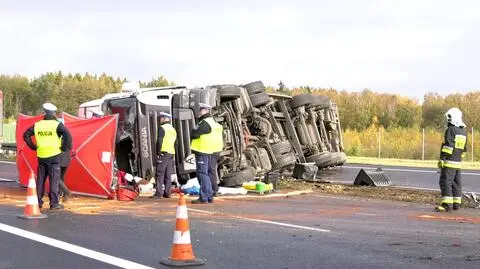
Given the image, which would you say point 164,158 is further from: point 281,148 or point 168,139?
point 281,148

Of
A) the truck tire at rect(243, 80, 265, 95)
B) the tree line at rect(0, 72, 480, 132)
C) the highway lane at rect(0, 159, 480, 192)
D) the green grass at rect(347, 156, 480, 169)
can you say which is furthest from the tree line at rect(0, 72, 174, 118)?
the truck tire at rect(243, 80, 265, 95)

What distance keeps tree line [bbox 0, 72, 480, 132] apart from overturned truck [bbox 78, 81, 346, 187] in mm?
31353

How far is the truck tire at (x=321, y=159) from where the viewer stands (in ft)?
58.1

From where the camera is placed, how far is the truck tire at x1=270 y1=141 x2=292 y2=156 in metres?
15.6

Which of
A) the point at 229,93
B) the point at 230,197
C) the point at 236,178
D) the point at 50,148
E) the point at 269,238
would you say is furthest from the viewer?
the point at 229,93

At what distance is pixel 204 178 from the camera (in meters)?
11.6

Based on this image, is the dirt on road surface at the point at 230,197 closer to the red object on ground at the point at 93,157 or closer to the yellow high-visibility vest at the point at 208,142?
the red object on ground at the point at 93,157

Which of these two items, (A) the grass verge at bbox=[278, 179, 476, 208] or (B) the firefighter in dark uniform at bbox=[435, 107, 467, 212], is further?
(A) the grass verge at bbox=[278, 179, 476, 208]

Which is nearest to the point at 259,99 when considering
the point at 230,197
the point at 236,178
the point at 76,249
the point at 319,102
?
the point at 236,178

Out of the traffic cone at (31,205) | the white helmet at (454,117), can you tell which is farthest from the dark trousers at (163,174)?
the white helmet at (454,117)

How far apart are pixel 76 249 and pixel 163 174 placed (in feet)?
18.4

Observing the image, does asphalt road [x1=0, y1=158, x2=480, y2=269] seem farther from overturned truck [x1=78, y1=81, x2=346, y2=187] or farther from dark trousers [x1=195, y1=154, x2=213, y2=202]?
overturned truck [x1=78, y1=81, x2=346, y2=187]

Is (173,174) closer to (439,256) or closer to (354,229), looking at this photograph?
(354,229)

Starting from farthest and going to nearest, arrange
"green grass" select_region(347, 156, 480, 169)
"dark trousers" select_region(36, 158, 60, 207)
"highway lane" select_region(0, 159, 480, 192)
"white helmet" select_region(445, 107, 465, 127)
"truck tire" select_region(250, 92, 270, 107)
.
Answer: "green grass" select_region(347, 156, 480, 169) → "highway lane" select_region(0, 159, 480, 192) → "truck tire" select_region(250, 92, 270, 107) → "white helmet" select_region(445, 107, 465, 127) → "dark trousers" select_region(36, 158, 60, 207)
